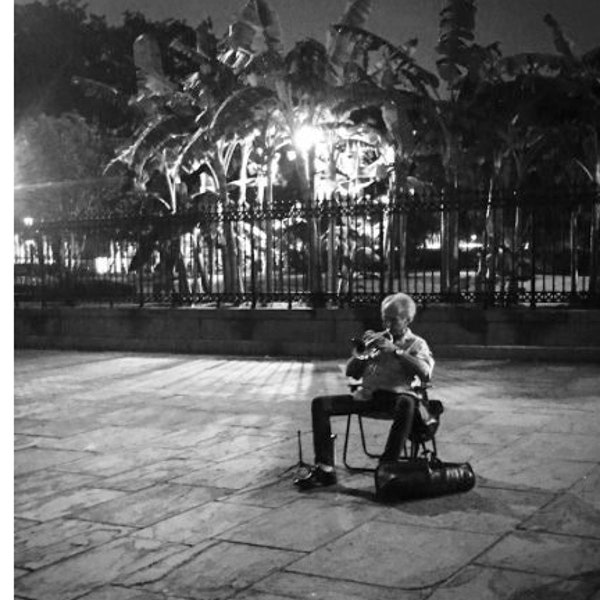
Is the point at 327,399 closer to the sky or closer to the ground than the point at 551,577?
closer to the sky

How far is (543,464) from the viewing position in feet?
21.7

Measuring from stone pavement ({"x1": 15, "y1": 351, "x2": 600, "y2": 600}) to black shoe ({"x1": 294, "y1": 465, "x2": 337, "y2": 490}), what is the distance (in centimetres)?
9

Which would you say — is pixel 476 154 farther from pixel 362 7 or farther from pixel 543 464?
pixel 543 464

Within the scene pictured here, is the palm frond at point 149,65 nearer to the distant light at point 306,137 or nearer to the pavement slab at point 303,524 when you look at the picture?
the distant light at point 306,137

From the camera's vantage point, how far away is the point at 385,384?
20.0 feet

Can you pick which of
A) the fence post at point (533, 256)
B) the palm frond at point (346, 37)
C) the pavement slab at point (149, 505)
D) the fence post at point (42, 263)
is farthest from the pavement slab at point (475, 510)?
the fence post at point (42, 263)

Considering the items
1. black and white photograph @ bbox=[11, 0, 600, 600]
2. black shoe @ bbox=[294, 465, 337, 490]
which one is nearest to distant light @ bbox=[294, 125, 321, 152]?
black and white photograph @ bbox=[11, 0, 600, 600]

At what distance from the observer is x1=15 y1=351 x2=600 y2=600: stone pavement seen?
173 inches

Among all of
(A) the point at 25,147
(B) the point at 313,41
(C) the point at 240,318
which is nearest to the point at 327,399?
(C) the point at 240,318

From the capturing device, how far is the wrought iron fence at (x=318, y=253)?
1391 cm

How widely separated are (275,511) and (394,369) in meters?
1.24

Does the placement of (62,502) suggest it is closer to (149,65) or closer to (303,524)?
(303,524)

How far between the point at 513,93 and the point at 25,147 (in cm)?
1649

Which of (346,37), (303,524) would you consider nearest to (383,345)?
(303,524)
